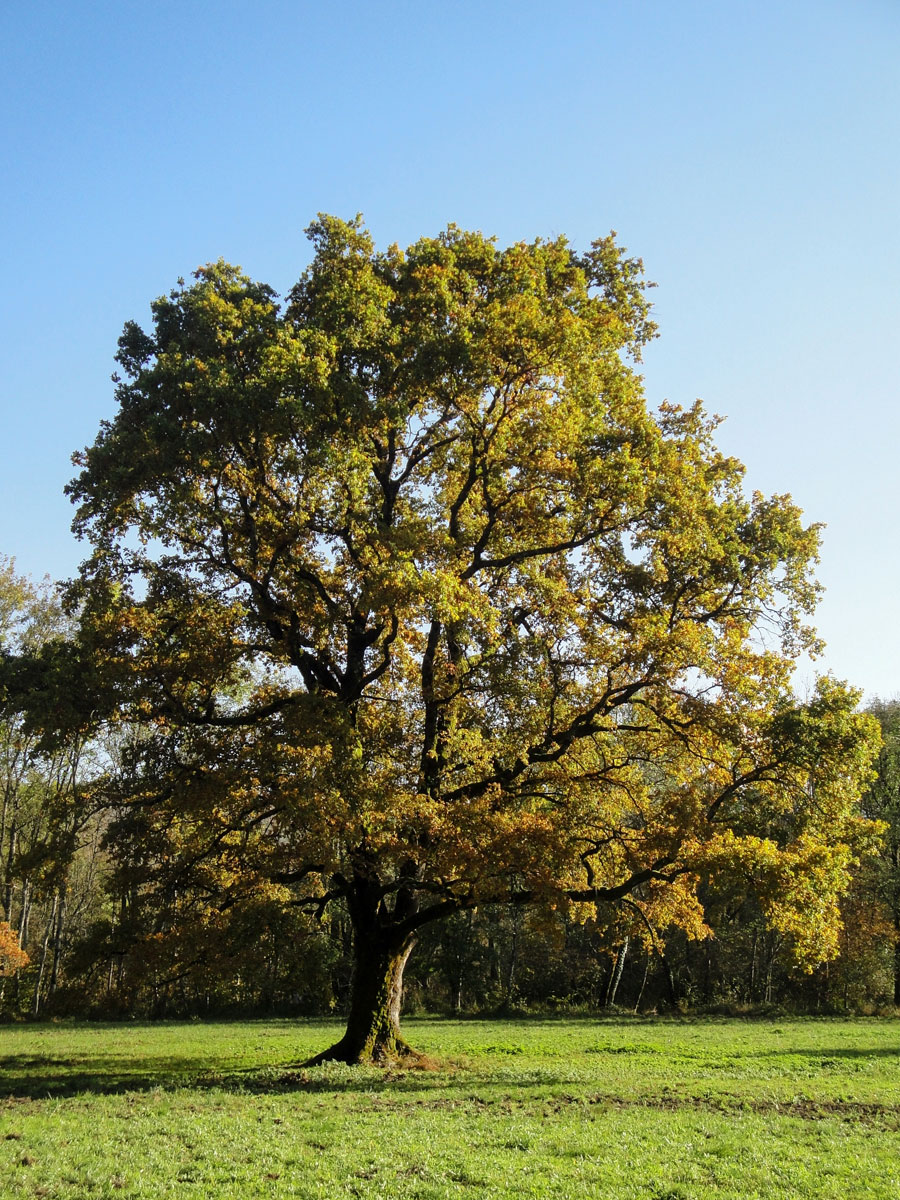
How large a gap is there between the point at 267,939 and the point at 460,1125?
314 inches

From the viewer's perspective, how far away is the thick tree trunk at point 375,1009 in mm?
18688

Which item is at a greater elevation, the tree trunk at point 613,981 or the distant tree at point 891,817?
the distant tree at point 891,817

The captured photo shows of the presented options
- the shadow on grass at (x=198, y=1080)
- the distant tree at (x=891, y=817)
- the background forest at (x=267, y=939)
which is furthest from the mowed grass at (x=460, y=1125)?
the distant tree at (x=891, y=817)

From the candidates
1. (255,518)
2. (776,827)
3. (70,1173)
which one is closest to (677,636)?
(776,827)

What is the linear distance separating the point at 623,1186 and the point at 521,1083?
28.9 ft

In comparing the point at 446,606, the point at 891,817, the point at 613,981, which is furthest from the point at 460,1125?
the point at 891,817

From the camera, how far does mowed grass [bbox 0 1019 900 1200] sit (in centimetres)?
856

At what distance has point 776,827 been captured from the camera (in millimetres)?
16188

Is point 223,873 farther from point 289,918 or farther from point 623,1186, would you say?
point 623,1186

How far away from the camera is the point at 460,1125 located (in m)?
11.6

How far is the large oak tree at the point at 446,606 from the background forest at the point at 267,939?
1033 mm

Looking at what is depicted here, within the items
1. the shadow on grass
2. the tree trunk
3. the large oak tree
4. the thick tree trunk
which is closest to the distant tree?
the tree trunk

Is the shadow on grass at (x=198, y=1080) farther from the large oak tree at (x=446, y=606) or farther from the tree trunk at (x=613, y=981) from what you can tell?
the tree trunk at (x=613, y=981)

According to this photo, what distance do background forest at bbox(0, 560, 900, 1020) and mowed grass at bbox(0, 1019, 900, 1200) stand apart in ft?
7.91
